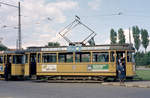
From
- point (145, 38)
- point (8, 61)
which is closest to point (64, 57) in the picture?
point (8, 61)

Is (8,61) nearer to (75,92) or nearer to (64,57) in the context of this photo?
(64,57)

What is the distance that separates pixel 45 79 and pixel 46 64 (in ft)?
4.51

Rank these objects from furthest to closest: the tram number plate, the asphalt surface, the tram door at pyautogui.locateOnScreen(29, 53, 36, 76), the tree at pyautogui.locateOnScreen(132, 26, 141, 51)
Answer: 1. the tree at pyautogui.locateOnScreen(132, 26, 141, 51)
2. the tram door at pyautogui.locateOnScreen(29, 53, 36, 76)
3. the tram number plate
4. the asphalt surface

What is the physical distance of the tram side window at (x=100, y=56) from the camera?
64.1 feet

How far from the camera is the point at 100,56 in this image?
64.9 feet

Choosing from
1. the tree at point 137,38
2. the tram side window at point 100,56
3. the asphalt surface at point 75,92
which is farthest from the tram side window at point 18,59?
the tree at point 137,38

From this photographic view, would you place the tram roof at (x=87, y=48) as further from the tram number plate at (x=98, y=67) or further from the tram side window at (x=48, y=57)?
the tram number plate at (x=98, y=67)

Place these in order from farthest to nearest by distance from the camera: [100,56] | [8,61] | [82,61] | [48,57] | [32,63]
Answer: [8,61] → [32,63] → [48,57] → [82,61] → [100,56]

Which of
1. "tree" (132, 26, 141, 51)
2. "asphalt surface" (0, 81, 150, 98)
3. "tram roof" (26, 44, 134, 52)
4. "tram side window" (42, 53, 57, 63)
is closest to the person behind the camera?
"asphalt surface" (0, 81, 150, 98)

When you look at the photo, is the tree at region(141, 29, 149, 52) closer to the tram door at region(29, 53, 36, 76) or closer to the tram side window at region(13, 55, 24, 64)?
the tram side window at region(13, 55, 24, 64)

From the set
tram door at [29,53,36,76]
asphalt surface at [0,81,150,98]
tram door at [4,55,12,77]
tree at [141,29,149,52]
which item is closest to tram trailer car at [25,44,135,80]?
tram door at [29,53,36,76]

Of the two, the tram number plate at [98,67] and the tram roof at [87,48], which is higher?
the tram roof at [87,48]

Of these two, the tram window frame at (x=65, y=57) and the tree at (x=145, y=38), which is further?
the tree at (x=145, y=38)

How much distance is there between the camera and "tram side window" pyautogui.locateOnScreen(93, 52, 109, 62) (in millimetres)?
19533
